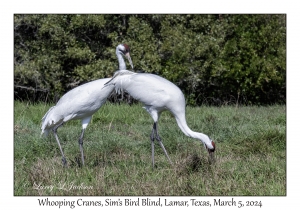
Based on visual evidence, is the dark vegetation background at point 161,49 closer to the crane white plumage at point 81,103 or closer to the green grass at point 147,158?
the green grass at point 147,158

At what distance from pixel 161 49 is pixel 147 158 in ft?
21.4

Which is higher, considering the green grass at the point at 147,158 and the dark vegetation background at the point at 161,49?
the dark vegetation background at the point at 161,49

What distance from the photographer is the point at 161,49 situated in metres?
13.4

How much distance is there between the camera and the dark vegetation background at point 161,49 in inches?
519

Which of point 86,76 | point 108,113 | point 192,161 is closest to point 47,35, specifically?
point 86,76

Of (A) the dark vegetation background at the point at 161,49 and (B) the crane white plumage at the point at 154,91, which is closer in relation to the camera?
(B) the crane white plumage at the point at 154,91

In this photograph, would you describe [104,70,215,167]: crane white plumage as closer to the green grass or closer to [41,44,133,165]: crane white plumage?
[41,44,133,165]: crane white plumage

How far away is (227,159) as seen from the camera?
22.5ft

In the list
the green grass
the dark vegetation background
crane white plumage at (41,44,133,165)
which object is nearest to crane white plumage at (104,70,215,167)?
crane white plumage at (41,44,133,165)

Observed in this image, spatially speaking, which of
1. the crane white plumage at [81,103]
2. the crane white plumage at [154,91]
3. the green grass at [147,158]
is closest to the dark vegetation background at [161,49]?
the green grass at [147,158]

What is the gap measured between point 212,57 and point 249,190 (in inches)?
321

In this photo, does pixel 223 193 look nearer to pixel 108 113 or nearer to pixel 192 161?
pixel 192 161

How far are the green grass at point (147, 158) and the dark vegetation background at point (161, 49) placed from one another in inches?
125

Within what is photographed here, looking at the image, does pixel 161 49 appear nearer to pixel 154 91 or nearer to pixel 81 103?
pixel 154 91
